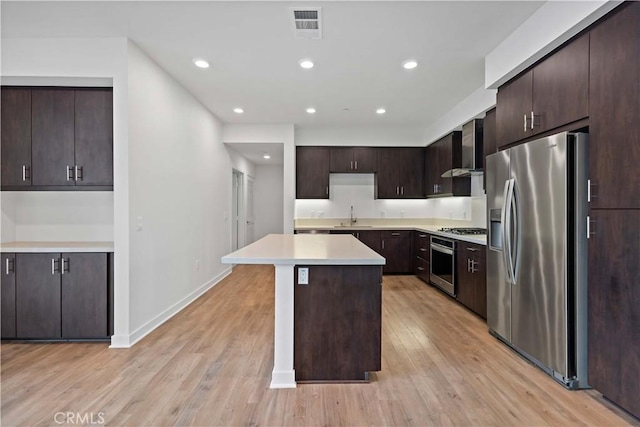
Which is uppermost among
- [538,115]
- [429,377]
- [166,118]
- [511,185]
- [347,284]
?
[166,118]

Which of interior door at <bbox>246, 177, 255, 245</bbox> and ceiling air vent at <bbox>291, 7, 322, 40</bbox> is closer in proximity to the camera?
ceiling air vent at <bbox>291, 7, 322, 40</bbox>

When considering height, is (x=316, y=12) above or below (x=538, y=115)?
above

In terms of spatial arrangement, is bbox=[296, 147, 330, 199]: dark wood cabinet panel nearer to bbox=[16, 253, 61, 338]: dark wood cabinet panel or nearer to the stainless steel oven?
the stainless steel oven

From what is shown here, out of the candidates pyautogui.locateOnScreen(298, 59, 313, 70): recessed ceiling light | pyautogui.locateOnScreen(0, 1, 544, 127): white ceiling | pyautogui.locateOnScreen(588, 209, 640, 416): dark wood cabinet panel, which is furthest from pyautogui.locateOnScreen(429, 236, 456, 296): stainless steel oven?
pyautogui.locateOnScreen(298, 59, 313, 70): recessed ceiling light

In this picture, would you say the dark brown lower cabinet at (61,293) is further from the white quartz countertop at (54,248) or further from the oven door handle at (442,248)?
the oven door handle at (442,248)

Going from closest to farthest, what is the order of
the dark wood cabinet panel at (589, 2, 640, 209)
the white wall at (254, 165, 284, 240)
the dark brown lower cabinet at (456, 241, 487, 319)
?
the dark wood cabinet panel at (589, 2, 640, 209) → the dark brown lower cabinet at (456, 241, 487, 319) → the white wall at (254, 165, 284, 240)

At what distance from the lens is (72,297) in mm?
2910

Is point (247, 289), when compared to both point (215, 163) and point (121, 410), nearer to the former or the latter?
point (215, 163)

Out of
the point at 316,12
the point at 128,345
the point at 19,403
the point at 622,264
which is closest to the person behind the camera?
the point at 622,264

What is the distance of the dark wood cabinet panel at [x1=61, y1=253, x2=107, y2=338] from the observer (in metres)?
2.91

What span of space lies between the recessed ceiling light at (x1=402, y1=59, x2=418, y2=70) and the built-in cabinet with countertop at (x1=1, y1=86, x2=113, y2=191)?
295 centimetres

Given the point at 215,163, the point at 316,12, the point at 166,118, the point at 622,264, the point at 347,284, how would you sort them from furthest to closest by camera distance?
the point at 215,163
the point at 166,118
the point at 316,12
the point at 347,284
the point at 622,264

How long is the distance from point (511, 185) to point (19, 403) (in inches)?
151

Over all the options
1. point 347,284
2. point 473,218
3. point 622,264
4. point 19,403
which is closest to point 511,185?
point 622,264
